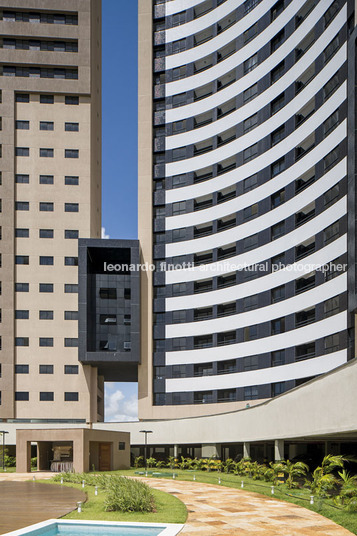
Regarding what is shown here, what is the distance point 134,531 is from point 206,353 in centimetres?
4617

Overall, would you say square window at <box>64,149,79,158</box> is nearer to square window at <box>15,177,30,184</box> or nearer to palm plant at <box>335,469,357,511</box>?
square window at <box>15,177,30,184</box>

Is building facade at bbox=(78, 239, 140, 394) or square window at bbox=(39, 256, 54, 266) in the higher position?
square window at bbox=(39, 256, 54, 266)

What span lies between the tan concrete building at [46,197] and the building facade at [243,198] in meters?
7.63

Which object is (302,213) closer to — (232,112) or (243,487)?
→ (232,112)

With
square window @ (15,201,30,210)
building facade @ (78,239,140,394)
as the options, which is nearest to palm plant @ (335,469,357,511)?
building facade @ (78,239,140,394)

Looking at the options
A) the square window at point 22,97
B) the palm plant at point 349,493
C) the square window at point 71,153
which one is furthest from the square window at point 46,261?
the palm plant at point 349,493

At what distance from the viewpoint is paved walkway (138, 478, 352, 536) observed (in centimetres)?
2094

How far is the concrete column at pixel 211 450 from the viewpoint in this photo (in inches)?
2176

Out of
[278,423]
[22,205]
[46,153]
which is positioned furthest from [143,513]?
[46,153]

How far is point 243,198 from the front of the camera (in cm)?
6600

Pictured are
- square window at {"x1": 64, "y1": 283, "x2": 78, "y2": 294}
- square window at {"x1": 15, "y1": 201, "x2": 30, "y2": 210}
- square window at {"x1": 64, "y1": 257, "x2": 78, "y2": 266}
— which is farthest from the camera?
square window at {"x1": 15, "y1": 201, "x2": 30, "y2": 210}

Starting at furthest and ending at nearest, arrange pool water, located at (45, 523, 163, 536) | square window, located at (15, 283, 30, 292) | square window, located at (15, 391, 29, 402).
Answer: square window, located at (15, 283, 30, 292)
square window, located at (15, 391, 29, 402)
pool water, located at (45, 523, 163, 536)

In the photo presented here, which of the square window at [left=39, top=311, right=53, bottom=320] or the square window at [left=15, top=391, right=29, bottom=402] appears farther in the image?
the square window at [left=39, top=311, right=53, bottom=320]

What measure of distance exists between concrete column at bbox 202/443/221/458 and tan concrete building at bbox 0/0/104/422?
1745cm
